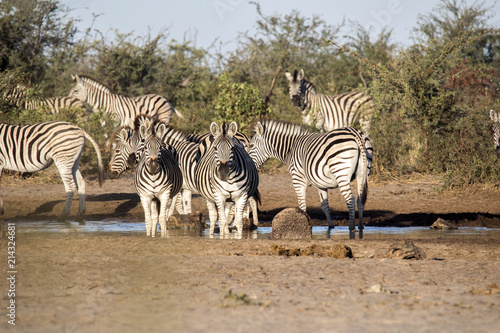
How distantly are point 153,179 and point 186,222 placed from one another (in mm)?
2340

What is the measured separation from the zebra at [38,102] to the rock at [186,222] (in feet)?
26.2

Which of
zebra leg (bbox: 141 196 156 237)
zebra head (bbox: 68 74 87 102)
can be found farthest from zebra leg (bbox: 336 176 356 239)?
zebra head (bbox: 68 74 87 102)

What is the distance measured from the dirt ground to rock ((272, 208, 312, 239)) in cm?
104

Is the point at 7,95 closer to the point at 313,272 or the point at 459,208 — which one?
the point at 459,208

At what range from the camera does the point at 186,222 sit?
10609mm

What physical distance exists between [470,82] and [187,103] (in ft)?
34.2

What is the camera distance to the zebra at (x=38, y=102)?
55.8 feet

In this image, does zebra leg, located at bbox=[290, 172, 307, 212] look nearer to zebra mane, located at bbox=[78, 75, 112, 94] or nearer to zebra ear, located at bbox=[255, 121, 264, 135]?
zebra ear, located at bbox=[255, 121, 264, 135]

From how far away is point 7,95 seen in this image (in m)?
16.0

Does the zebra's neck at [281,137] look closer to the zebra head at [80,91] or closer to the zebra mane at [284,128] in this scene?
the zebra mane at [284,128]

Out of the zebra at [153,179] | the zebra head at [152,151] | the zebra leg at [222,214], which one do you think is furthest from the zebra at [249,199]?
the zebra leg at [222,214]

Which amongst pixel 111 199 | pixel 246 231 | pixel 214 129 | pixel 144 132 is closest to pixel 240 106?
pixel 111 199

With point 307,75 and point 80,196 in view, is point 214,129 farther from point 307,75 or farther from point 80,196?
point 307,75

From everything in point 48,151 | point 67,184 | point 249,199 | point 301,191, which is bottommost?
point 249,199
